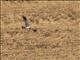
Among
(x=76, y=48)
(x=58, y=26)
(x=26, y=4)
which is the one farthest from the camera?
(x=26, y=4)

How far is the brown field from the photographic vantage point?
739 cm

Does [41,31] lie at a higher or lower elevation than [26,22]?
lower

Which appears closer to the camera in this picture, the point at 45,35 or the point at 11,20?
the point at 45,35

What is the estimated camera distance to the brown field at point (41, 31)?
7.39 m

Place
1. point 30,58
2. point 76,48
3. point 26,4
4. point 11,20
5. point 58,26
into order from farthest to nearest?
1. point 26,4
2. point 11,20
3. point 58,26
4. point 76,48
5. point 30,58

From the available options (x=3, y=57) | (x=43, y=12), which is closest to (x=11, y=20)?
(x=43, y=12)

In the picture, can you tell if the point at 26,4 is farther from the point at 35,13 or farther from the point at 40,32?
the point at 40,32

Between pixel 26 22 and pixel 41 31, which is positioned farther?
pixel 26 22

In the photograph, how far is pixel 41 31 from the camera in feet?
29.8

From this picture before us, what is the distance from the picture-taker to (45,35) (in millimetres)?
8758

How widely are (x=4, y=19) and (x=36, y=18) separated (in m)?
0.96

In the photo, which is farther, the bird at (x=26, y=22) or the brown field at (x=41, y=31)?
the bird at (x=26, y=22)

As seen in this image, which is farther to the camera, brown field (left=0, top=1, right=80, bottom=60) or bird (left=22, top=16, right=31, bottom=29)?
bird (left=22, top=16, right=31, bottom=29)

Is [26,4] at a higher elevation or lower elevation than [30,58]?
higher
